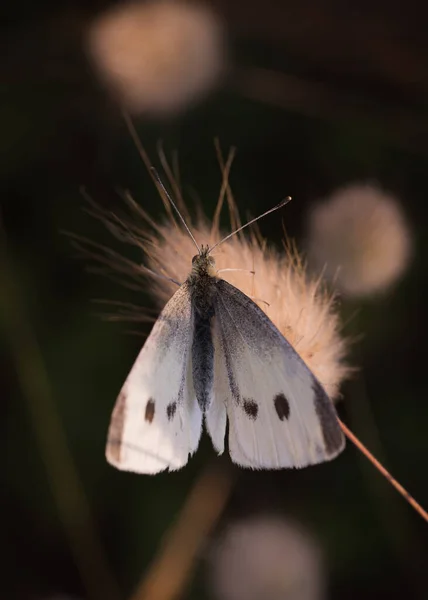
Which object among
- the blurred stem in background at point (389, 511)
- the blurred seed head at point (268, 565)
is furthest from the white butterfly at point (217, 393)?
the blurred seed head at point (268, 565)

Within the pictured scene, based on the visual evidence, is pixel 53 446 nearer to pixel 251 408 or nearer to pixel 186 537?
pixel 186 537

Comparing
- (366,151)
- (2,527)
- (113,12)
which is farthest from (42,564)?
(113,12)

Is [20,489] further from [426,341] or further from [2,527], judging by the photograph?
[426,341]

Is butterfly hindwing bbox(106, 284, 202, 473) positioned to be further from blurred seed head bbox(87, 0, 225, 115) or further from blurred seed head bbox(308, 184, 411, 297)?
blurred seed head bbox(87, 0, 225, 115)

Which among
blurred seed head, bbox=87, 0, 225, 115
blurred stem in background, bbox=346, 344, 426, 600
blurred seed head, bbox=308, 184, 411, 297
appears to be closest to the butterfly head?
blurred seed head, bbox=308, 184, 411, 297

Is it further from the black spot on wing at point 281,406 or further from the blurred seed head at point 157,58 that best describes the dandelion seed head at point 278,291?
the blurred seed head at point 157,58
